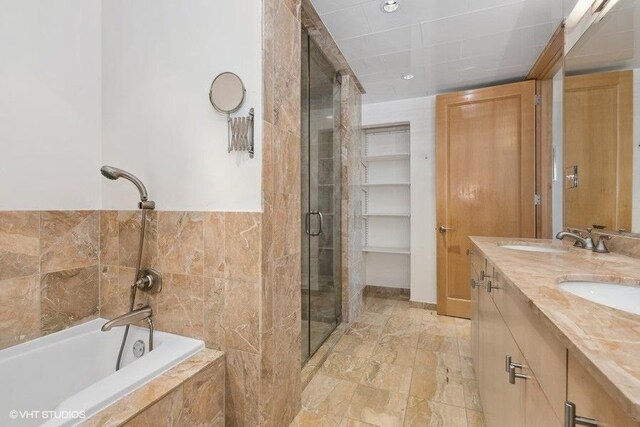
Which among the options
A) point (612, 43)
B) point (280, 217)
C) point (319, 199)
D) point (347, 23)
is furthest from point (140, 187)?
point (612, 43)

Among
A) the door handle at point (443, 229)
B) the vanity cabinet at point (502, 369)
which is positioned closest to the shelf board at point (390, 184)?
the door handle at point (443, 229)

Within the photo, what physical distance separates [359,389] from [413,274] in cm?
169

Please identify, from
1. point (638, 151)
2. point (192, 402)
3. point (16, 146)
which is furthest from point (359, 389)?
point (16, 146)

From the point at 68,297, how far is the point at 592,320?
86.4 inches

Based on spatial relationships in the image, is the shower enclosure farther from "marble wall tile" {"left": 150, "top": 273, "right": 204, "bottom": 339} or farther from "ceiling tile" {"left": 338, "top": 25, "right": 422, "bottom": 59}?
"marble wall tile" {"left": 150, "top": 273, "right": 204, "bottom": 339}

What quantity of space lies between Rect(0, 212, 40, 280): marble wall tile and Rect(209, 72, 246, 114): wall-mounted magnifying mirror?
1.10 meters

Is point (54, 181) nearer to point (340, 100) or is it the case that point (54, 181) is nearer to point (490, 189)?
point (340, 100)

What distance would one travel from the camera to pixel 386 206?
3.50 metres

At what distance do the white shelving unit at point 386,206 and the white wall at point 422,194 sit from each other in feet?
0.61

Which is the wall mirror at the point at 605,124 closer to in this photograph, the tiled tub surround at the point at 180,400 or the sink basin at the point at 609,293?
the sink basin at the point at 609,293

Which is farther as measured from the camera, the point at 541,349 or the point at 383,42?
the point at 383,42

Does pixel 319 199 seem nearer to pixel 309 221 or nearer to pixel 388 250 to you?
pixel 309 221

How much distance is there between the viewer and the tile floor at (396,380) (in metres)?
1.55

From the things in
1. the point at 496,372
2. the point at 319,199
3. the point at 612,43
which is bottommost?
the point at 496,372
